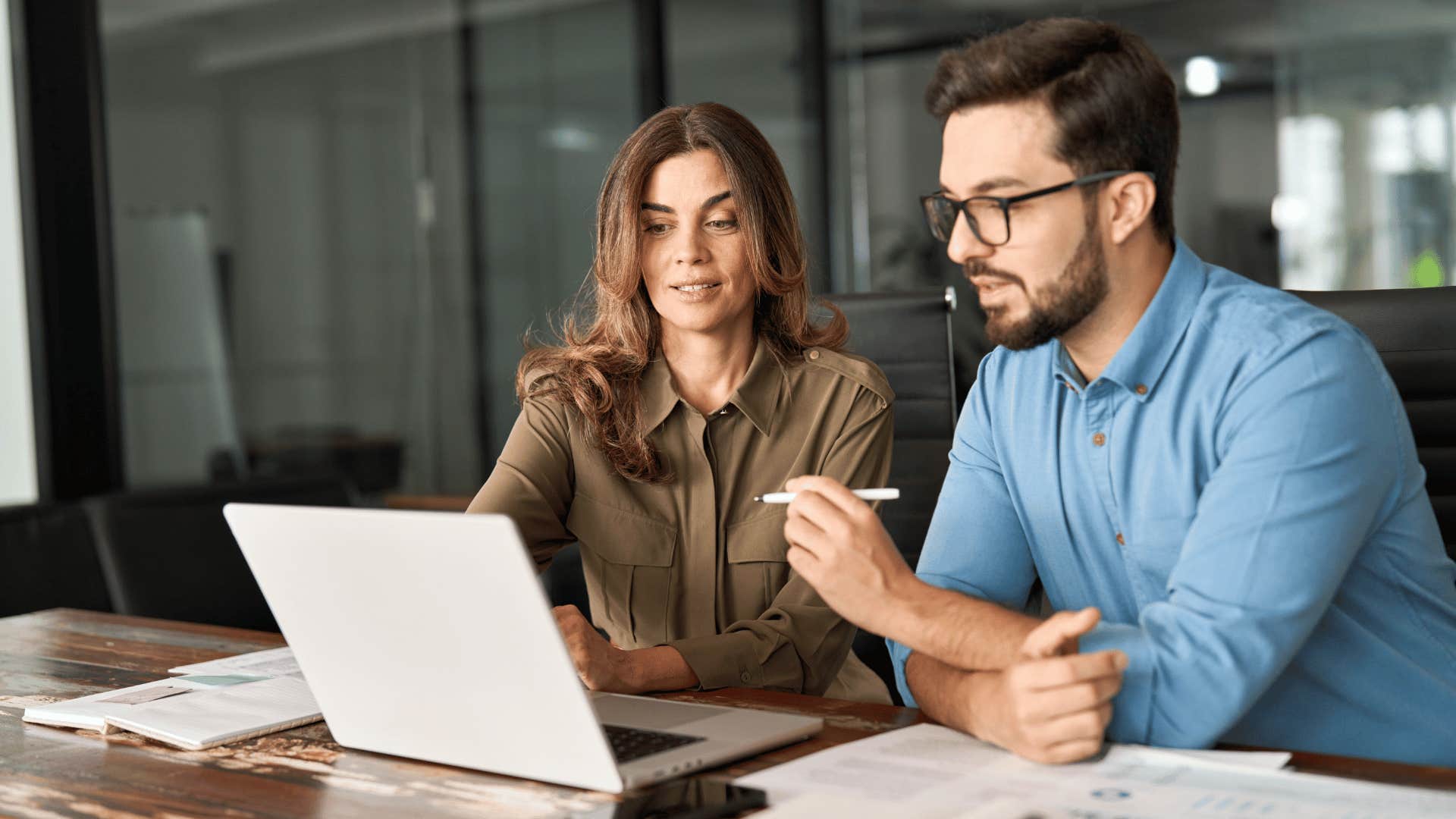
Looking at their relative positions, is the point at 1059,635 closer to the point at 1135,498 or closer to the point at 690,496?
the point at 1135,498

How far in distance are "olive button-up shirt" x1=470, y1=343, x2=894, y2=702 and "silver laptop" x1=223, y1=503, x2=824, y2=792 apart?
541mm

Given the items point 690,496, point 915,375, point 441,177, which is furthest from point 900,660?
point 441,177

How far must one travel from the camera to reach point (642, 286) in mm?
1979

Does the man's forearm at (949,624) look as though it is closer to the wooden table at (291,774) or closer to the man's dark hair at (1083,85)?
the wooden table at (291,774)

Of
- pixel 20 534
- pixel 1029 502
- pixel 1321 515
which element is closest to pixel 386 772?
pixel 1029 502

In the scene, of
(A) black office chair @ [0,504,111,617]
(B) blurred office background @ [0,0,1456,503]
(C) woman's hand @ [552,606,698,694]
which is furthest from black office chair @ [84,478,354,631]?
(C) woman's hand @ [552,606,698,694]

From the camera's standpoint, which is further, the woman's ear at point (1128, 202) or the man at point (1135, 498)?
the woman's ear at point (1128, 202)

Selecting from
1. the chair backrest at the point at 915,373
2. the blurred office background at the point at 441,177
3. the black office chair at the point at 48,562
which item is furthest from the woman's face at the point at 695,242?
the blurred office background at the point at 441,177

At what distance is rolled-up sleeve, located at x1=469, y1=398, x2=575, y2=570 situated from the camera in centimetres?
183

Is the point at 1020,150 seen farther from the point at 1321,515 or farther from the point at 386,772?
the point at 386,772

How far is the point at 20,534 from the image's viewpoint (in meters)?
2.76

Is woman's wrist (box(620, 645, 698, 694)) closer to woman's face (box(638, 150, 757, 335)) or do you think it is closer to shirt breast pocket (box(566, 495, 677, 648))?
shirt breast pocket (box(566, 495, 677, 648))

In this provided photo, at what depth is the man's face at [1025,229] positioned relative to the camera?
135 centimetres

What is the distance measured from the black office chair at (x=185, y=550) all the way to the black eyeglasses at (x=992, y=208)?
1864 millimetres
